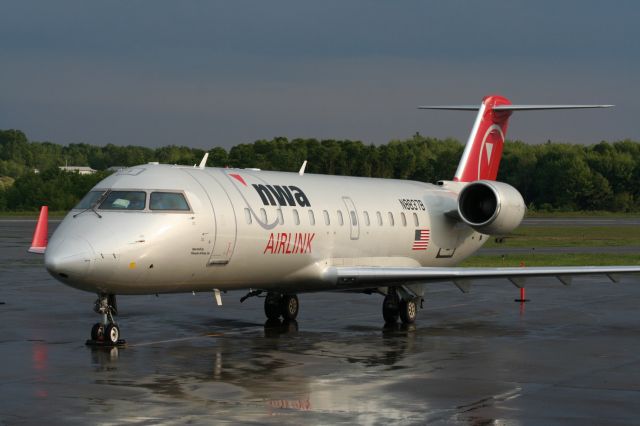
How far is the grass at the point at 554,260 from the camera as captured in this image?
35.3m

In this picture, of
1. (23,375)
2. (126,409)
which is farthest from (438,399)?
(23,375)

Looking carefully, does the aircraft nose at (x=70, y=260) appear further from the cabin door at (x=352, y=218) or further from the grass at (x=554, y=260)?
the grass at (x=554, y=260)

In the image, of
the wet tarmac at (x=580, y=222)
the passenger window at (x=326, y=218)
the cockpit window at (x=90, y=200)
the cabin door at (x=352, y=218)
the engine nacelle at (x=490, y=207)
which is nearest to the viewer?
the cockpit window at (x=90, y=200)

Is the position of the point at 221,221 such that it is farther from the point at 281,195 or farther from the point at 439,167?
the point at 439,167

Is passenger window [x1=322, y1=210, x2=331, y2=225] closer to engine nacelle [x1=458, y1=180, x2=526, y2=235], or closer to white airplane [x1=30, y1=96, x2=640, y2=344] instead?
white airplane [x1=30, y1=96, x2=640, y2=344]

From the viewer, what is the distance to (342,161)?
3819 inches

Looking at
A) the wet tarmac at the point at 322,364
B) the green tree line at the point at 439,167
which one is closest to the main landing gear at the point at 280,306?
the wet tarmac at the point at 322,364

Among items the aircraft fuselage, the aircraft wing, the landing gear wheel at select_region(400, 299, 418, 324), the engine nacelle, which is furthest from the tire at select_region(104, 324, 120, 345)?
the engine nacelle

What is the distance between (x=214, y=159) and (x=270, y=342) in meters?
75.1

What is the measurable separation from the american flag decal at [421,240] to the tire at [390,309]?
241cm

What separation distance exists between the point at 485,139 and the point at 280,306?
25.1ft

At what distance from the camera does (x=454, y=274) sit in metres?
18.1

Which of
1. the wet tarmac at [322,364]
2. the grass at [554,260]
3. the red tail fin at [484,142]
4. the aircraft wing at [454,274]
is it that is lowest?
the wet tarmac at [322,364]

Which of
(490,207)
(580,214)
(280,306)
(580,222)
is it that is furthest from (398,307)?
(580,214)
